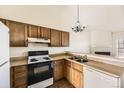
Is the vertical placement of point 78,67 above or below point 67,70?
above

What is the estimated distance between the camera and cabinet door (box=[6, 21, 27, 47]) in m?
2.61

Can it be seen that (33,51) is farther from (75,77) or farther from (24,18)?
(75,77)

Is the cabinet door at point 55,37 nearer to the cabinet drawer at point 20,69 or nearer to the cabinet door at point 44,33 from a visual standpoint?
the cabinet door at point 44,33

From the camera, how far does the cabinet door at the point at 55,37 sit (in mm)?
3736

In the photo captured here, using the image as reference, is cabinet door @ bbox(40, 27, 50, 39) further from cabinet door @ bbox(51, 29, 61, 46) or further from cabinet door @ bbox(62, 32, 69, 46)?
cabinet door @ bbox(62, 32, 69, 46)

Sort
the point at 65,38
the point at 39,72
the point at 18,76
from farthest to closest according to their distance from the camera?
the point at 65,38
the point at 39,72
the point at 18,76

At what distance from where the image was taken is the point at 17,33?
2721mm

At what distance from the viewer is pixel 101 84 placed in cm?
179

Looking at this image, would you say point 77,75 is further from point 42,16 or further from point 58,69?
point 42,16

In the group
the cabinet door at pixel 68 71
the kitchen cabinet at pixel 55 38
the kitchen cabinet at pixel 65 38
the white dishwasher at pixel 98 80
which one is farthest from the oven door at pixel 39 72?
the kitchen cabinet at pixel 65 38

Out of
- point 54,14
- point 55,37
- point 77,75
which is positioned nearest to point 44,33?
point 55,37

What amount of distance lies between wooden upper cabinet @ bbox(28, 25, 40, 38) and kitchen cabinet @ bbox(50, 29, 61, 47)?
65cm

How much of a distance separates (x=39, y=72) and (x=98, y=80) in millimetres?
1682

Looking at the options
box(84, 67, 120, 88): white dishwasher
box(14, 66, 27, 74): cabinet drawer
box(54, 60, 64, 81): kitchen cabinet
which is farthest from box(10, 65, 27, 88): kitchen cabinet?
box(84, 67, 120, 88): white dishwasher
